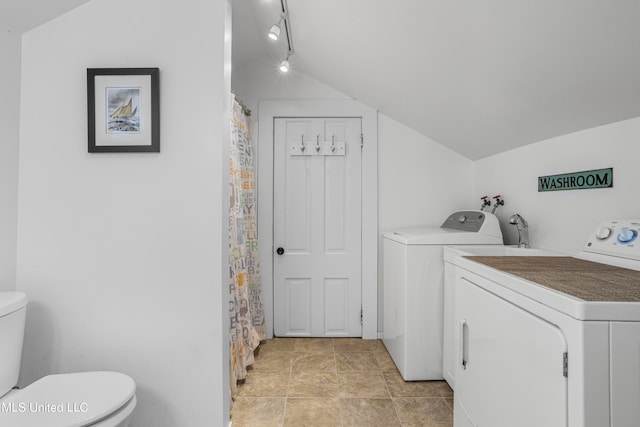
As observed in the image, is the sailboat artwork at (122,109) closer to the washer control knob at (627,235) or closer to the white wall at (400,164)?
the white wall at (400,164)

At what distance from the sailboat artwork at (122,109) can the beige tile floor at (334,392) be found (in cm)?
164

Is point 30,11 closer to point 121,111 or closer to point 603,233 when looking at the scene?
point 121,111

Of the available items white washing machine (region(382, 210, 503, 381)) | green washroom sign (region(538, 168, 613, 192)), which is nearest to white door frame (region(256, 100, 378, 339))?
white washing machine (region(382, 210, 503, 381))

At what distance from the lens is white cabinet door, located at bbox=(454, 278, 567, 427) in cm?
78

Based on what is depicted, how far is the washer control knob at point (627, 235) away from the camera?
1.16 m

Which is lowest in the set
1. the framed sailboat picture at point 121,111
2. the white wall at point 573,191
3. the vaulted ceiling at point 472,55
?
the white wall at point 573,191

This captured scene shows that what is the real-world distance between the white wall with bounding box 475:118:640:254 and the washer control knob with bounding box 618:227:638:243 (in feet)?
0.38

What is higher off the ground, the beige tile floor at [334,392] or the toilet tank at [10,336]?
the toilet tank at [10,336]

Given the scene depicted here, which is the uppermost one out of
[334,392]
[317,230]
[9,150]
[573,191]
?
[9,150]

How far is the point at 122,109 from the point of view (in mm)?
1379

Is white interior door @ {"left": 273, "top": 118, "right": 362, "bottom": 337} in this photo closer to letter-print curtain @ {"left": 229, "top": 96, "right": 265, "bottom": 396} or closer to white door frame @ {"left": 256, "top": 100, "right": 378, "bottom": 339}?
white door frame @ {"left": 256, "top": 100, "right": 378, "bottom": 339}

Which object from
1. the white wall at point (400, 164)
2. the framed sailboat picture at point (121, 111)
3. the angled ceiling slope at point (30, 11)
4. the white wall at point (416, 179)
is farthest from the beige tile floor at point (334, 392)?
the angled ceiling slope at point (30, 11)

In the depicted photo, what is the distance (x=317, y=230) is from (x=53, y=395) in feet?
6.28

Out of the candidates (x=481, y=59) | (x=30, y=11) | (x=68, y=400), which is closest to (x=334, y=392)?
(x=68, y=400)
